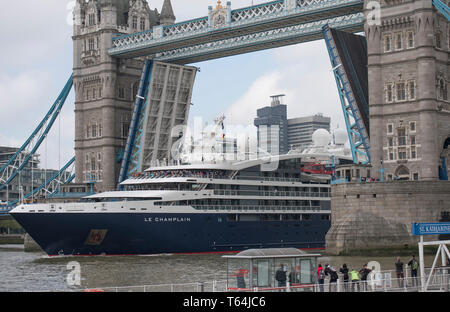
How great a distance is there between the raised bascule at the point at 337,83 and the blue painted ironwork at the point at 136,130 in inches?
4.8

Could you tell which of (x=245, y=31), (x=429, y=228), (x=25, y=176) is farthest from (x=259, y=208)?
(x=25, y=176)

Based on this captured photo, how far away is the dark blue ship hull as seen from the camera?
197 feet

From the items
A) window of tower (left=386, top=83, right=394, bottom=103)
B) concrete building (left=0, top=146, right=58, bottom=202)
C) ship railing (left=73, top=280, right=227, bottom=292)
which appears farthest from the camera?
concrete building (left=0, top=146, right=58, bottom=202)

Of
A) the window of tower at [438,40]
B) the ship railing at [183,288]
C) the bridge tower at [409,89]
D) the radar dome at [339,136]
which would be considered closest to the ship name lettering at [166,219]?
the bridge tower at [409,89]

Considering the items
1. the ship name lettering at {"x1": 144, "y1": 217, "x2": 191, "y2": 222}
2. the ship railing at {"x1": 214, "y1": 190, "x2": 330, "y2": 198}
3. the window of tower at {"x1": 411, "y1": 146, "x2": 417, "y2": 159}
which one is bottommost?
the ship name lettering at {"x1": 144, "y1": 217, "x2": 191, "y2": 222}

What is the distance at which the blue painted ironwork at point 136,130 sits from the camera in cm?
7881

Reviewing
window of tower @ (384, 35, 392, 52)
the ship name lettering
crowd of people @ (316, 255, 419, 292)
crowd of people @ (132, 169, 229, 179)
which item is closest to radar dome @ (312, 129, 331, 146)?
crowd of people @ (132, 169, 229, 179)

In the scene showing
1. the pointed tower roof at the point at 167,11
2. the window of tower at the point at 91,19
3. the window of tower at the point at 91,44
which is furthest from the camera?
the pointed tower roof at the point at 167,11

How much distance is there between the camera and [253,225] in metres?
68.7

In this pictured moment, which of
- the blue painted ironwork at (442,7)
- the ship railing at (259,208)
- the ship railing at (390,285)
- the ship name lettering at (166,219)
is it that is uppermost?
the blue painted ironwork at (442,7)

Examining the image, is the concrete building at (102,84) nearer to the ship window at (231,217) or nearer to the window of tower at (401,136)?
the ship window at (231,217)

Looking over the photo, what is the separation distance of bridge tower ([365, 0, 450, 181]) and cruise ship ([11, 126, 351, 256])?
1453 centimetres

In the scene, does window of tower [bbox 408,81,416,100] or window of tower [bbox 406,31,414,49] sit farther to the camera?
window of tower [bbox 406,31,414,49]

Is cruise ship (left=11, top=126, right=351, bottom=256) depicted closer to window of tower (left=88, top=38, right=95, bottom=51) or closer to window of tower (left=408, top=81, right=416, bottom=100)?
window of tower (left=408, top=81, right=416, bottom=100)
